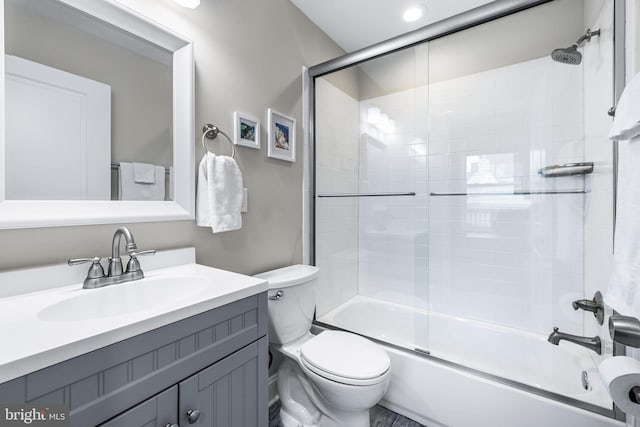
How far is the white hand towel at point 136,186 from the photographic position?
3.59 feet

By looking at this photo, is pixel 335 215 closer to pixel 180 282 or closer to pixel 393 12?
pixel 180 282

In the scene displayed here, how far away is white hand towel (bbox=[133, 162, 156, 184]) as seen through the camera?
44.8 inches

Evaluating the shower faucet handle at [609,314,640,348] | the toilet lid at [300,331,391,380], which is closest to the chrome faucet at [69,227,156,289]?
the toilet lid at [300,331,391,380]

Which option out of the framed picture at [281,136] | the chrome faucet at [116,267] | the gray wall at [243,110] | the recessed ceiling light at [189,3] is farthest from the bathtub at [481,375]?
the recessed ceiling light at [189,3]

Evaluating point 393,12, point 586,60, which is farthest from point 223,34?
point 586,60

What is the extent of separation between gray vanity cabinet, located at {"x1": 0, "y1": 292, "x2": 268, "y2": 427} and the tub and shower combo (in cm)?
96

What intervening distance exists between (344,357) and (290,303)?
1.17ft

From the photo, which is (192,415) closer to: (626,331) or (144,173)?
(144,173)

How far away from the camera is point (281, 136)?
173 cm

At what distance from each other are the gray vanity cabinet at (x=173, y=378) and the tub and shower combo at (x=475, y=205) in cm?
96

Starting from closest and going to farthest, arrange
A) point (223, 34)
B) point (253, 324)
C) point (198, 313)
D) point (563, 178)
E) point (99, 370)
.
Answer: point (99, 370), point (198, 313), point (253, 324), point (223, 34), point (563, 178)

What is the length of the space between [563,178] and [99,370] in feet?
7.28

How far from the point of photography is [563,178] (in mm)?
1636

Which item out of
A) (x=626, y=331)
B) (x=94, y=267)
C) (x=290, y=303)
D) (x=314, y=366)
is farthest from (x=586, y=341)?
(x=94, y=267)
